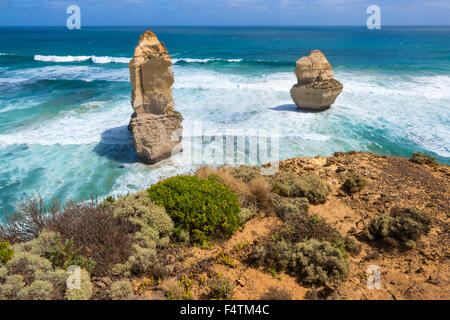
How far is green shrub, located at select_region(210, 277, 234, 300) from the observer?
13.3ft

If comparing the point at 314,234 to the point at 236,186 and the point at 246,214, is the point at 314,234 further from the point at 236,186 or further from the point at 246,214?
the point at 236,186

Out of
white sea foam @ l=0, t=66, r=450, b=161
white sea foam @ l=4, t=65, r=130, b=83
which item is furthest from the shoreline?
white sea foam @ l=4, t=65, r=130, b=83

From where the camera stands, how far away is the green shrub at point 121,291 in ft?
12.5

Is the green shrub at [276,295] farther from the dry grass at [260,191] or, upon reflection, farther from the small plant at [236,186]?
the dry grass at [260,191]

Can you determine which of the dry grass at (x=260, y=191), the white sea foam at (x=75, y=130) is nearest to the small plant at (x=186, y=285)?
the dry grass at (x=260, y=191)

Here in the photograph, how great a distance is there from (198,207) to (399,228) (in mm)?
4044

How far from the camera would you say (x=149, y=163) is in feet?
33.3

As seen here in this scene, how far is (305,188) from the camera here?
6.88 m

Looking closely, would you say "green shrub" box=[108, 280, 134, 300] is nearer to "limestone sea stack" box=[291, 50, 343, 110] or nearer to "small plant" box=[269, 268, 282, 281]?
"small plant" box=[269, 268, 282, 281]

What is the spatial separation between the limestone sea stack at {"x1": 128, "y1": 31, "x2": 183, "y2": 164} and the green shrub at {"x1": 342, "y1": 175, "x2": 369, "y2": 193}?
638 cm

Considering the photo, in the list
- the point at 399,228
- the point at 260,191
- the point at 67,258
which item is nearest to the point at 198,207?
the point at 260,191

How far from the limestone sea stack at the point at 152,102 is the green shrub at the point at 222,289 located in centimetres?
671
